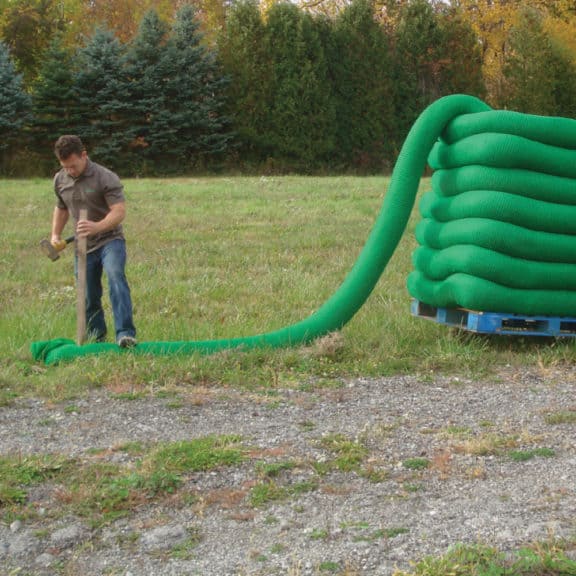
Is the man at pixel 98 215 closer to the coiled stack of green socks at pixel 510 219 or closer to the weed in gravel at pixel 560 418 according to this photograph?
the coiled stack of green socks at pixel 510 219

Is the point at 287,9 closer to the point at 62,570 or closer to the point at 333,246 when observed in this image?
the point at 333,246

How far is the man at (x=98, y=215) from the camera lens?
6141mm

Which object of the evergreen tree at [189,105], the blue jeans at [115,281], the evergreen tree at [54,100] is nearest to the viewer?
the blue jeans at [115,281]

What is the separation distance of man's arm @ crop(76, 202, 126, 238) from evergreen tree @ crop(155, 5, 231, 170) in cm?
2117

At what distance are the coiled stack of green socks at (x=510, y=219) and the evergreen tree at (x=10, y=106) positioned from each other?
21.7 meters

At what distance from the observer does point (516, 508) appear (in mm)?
3652

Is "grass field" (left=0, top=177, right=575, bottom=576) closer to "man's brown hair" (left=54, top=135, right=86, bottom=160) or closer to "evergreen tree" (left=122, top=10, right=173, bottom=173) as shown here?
"man's brown hair" (left=54, top=135, right=86, bottom=160)

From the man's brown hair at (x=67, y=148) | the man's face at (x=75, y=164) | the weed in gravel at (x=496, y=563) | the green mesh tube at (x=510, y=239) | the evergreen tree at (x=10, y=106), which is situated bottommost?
the weed in gravel at (x=496, y=563)

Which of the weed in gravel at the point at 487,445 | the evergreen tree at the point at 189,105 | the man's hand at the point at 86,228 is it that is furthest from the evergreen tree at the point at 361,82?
the weed in gravel at the point at 487,445

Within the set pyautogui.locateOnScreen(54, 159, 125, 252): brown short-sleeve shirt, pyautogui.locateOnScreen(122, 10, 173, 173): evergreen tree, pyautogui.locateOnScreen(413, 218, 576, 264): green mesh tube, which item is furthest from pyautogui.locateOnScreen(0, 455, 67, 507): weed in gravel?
pyautogui.locateOnScreen(122, 10, 173, 173): evergreen tree

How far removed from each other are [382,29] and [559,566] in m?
28.4

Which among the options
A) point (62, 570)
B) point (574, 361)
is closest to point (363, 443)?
point (62, 570)

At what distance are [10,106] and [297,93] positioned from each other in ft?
27.7

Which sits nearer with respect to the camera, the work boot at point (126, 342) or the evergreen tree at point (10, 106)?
the work boot at point (126, 342)
